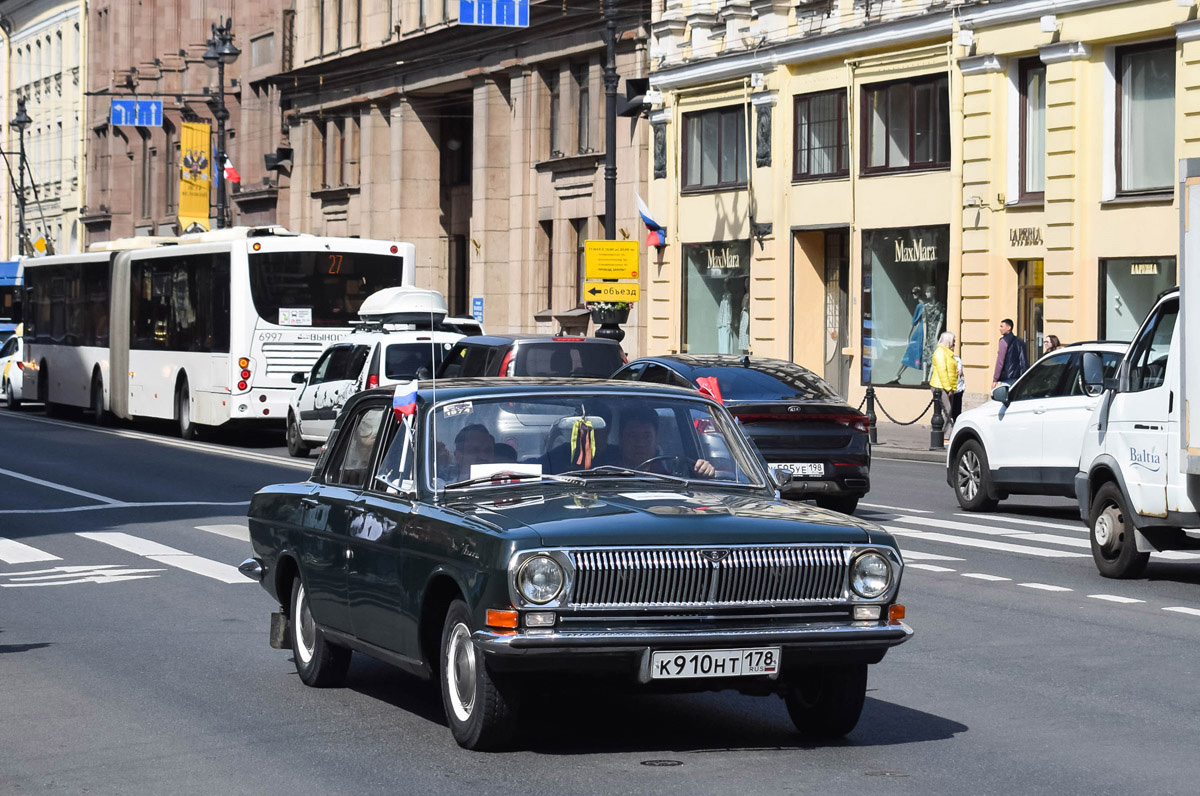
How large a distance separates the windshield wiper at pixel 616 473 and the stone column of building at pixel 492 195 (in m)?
43.8

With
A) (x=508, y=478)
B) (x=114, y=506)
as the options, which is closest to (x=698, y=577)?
(x=508, y=478)

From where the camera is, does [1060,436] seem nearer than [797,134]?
Yes

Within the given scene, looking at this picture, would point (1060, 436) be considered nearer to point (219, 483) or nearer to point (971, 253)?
point (219, 483)

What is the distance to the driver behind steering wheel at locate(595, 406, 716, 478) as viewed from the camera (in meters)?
8.70

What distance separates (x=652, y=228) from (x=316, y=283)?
13674 millimetres

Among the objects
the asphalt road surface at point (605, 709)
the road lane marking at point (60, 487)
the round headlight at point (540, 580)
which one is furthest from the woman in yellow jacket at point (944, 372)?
the round headlight at point (540, 580)

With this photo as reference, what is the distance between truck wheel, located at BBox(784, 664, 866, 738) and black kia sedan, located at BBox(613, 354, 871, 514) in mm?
9933

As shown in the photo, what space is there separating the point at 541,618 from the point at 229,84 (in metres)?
67.5

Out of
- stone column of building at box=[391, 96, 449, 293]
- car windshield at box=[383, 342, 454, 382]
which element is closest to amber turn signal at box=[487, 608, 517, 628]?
car windshield at box=[383, 342, 454, 382]

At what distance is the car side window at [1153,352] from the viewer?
571 inches

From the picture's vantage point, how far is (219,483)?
78.0 ft

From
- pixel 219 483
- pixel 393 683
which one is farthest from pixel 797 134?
pixel 393 683

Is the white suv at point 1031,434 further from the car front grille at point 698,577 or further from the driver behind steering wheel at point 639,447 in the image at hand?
the car front grille at point 698,577

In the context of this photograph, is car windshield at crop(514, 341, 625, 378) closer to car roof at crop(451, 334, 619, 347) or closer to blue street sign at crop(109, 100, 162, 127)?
car roof at crop(451, 334, 619, 347)
